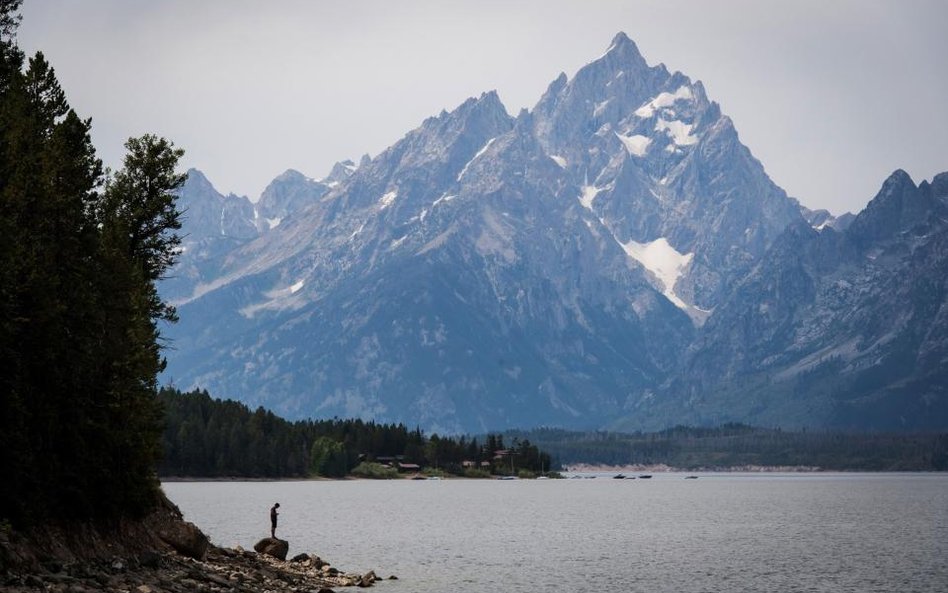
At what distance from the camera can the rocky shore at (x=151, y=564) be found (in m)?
52.1

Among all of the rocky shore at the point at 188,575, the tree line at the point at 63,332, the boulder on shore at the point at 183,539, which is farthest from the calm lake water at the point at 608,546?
the tree line at the point at 63,332

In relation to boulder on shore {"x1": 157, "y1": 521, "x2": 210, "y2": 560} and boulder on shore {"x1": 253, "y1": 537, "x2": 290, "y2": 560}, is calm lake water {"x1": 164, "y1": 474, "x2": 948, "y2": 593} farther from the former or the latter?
boulder on shore {"x1": 157, "y1": 521, "x2": 210, "y2": 560}

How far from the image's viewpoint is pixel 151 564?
209 feet

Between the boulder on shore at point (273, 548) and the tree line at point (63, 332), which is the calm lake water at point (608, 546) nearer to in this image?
the boulder on shore at point (273, 548)

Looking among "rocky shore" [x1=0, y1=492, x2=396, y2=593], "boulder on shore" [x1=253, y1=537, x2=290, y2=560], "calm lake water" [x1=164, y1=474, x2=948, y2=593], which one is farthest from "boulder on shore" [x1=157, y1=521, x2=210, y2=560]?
"calm lake water" [x1=164, y1=474, x2=948, y2=593]

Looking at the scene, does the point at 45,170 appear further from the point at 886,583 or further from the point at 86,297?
the point at 886,583

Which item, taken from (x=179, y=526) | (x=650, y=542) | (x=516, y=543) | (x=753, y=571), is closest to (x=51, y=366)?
(x=179, y=526)

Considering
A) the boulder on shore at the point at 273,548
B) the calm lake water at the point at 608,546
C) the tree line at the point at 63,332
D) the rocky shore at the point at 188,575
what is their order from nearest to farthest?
the rocky shore at the point at 188,575 < the tree line at the point at 63,332 < the calm lake water at the point at 608,546 < the boulder on shore at the point at 273,548

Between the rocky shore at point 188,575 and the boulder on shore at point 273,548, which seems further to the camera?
the boulder on shore at point 273,548

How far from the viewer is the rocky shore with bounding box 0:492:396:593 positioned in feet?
171

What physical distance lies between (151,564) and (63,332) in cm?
1373

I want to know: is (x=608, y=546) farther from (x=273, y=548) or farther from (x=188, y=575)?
(x=188, y=575)

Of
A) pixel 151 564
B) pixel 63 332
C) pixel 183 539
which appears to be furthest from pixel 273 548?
pixel 63 332

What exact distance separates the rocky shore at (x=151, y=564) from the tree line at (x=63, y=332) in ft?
4.93
